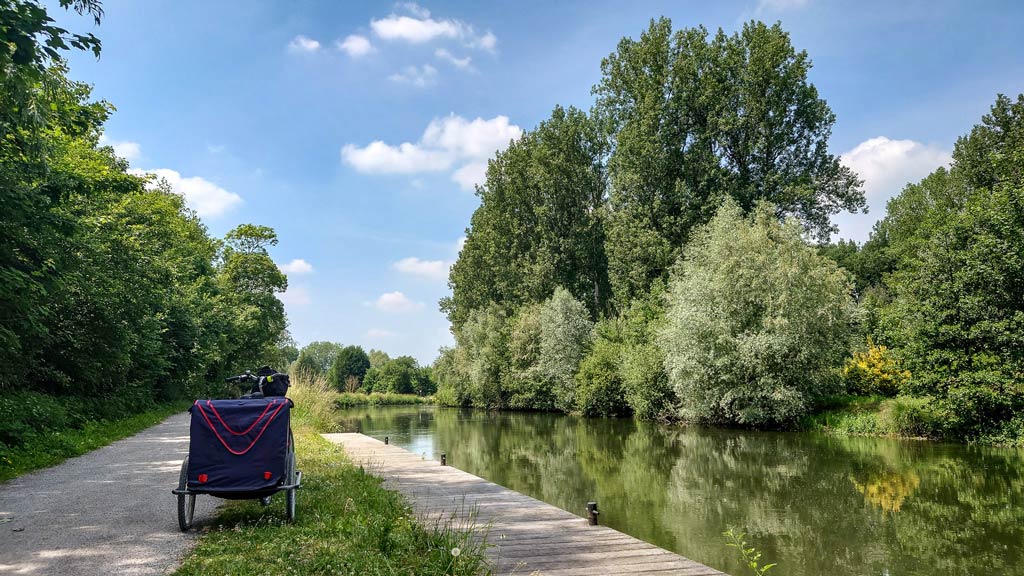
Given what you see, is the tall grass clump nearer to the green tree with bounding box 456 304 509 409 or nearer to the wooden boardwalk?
the wooden boardwalk

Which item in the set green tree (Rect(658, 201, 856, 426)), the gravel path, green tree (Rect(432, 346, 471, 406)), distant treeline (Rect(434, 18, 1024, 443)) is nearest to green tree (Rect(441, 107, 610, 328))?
distant treeline (Rect(434, 18, 1024, 443))

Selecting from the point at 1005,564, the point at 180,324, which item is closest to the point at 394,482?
the point at 1005,564

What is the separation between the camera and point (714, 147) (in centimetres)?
3362

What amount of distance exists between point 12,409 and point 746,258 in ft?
73.6

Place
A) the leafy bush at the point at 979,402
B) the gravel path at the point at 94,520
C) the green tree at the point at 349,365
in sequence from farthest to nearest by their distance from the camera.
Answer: the green tree at the point at 349,365
the leafy bush at the point at 979,402
the gravel path at the point at 94,520

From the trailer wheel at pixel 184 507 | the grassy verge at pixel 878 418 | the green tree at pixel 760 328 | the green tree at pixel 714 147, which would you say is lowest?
the grassy verge at pixel 878 418

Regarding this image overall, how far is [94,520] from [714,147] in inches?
1294

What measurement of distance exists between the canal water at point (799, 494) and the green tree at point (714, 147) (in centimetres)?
1425

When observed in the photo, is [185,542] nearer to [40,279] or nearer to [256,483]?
[256,483]

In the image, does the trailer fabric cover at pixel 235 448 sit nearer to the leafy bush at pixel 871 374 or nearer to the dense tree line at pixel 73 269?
the dense tree line at pixel 73 269

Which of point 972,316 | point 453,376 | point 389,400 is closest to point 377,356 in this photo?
point 389,400

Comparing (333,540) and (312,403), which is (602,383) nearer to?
(312,403)

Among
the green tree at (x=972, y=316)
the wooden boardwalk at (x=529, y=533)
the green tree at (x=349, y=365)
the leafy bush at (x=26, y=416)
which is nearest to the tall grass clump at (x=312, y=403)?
the leafy bush at (x=26, y=416)

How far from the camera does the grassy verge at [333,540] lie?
15.0 ft
